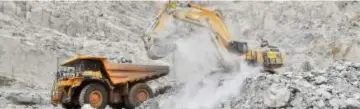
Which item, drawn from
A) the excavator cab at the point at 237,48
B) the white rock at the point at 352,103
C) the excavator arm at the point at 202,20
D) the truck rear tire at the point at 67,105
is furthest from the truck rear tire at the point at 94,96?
the white rock at the point at 352,103

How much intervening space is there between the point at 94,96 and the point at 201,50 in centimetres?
242

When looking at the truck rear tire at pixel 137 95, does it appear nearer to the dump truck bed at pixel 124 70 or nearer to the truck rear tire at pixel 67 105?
the dump truck bed at pixel 124 70

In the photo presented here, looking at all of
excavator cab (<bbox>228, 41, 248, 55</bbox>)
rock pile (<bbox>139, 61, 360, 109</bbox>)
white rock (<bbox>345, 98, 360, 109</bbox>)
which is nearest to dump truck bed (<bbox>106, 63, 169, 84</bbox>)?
excavator cab (<bbox>228, 41, 248, 55</bbox>)

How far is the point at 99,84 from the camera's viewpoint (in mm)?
12086

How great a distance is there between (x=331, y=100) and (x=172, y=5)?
553cm

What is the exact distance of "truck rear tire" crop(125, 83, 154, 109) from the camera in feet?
41.2

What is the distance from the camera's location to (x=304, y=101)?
8008 millimetres

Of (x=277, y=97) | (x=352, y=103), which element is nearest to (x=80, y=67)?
(x=277, y=97)

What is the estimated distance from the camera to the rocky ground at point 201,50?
877 centimetres

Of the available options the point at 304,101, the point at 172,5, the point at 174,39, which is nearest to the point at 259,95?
the point at 304,101

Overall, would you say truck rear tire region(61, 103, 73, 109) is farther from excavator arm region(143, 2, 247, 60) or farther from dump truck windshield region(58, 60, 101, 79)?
excavator arm region(143, 2, 247, 60)

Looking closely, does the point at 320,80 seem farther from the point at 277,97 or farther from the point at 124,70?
the point at 124,70

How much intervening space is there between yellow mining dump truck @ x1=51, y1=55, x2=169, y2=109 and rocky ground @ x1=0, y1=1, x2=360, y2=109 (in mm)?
734

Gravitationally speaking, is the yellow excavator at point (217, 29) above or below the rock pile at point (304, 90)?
above
